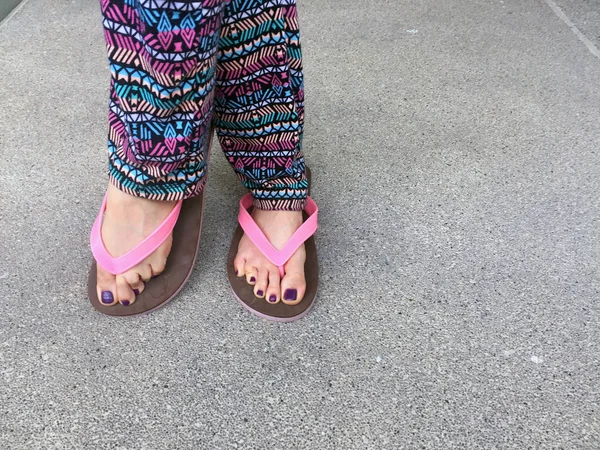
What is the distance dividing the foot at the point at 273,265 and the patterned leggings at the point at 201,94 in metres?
0.02

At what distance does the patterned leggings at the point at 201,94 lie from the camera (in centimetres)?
50

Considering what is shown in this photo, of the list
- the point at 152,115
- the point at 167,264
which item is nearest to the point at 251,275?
the point at 167,264

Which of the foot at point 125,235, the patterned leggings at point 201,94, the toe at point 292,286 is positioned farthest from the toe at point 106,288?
the toe at point 292,286

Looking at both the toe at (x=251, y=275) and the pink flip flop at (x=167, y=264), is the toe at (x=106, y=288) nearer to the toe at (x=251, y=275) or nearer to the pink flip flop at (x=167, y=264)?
the pink flip flop at (x=167, y=264)

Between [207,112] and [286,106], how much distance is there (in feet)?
0.36

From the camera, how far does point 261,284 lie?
715mm

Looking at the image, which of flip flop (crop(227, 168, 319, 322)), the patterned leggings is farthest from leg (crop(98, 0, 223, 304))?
flip flop (crop(227, 168, 319, 322))

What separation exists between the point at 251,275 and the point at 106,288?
0.19 meters

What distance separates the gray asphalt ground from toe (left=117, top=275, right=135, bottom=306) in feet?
0.10

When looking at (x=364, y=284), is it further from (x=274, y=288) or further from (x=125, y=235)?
(x=125, y=235)

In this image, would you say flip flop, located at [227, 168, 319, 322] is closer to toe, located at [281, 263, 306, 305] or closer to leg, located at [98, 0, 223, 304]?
toe, located at [281, 263, 306, 305]

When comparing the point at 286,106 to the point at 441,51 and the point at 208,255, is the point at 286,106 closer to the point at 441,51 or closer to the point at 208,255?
the point at 208,255

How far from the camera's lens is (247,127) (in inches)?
26.6

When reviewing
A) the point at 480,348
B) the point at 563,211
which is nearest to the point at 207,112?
the point at 480,348
